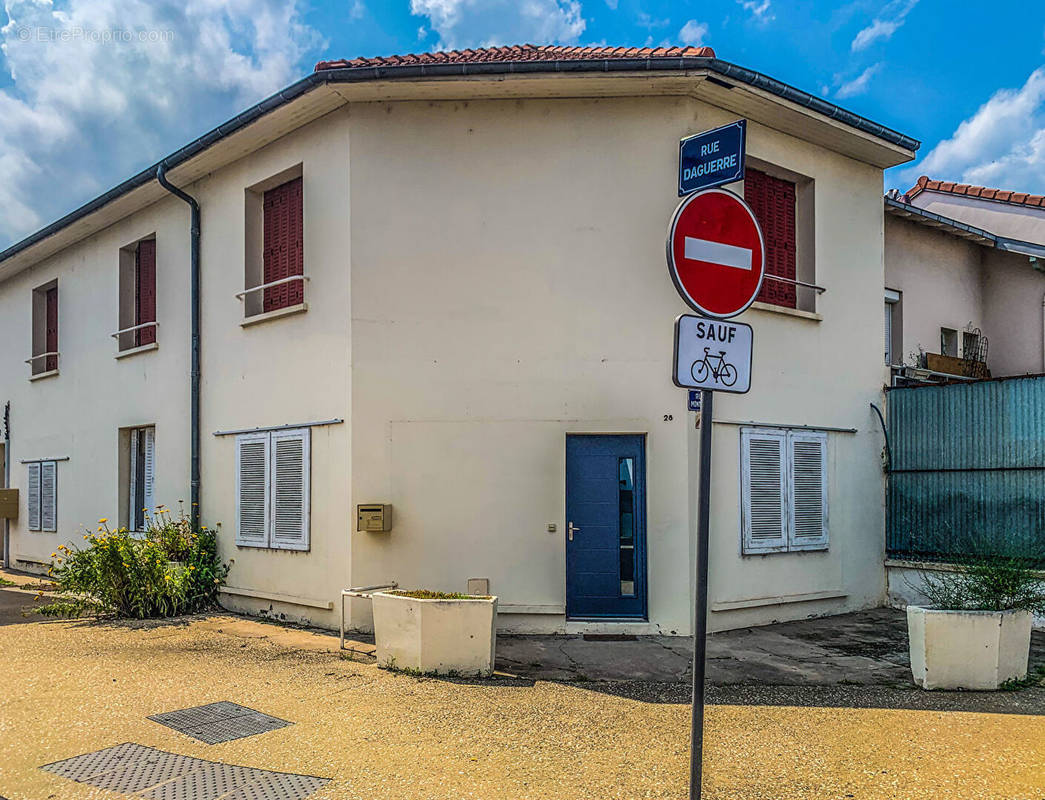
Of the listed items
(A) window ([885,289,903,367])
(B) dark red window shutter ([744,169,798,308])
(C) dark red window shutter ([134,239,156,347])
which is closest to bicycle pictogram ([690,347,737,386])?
(B) dark red window shutter ([744,169,798,308])

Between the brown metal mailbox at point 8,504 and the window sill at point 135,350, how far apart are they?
5180mm

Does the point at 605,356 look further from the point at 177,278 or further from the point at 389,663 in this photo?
the point at 177,278

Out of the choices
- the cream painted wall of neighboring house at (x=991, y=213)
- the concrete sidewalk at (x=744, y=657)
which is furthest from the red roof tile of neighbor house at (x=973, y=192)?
the concrete sidewalk at (x=744, y=657)

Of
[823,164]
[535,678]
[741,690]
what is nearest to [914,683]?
[741,690]

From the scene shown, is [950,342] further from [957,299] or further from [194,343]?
[194,343]

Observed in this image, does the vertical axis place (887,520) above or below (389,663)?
above

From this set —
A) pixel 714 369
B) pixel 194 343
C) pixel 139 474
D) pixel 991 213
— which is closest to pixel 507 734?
pixel 714 369

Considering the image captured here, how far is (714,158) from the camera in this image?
470cm

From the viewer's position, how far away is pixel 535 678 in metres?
7.29

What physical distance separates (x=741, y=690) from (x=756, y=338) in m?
4.45

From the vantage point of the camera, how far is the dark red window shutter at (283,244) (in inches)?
420

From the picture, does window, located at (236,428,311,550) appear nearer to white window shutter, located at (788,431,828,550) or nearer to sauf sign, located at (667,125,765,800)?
white window shutter, located at (788,431,828,550)

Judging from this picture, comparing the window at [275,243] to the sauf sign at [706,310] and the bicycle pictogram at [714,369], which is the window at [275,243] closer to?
the sauf sign at [706,310]

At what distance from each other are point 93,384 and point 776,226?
433 inches
